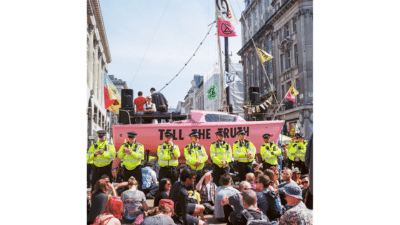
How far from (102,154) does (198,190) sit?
193 centimetres

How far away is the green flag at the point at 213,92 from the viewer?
8.60 meters

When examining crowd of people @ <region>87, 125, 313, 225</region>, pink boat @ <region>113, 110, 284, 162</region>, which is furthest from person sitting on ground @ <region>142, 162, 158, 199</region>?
pink boat @ <region>113, 110, 284, 162</region>

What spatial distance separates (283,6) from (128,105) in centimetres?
625

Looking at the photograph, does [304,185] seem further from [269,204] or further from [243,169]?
[243,169]

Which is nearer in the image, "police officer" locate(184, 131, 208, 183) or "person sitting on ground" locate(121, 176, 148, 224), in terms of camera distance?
"person sitting on ground" locate(121, 176, 148, 224)

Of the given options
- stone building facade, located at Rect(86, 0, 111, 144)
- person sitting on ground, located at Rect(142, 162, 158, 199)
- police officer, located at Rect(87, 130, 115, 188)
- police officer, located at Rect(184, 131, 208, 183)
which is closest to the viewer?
stone building facade, located at Rect(86, 0, 111, 144)

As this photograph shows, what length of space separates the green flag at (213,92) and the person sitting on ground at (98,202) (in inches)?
196

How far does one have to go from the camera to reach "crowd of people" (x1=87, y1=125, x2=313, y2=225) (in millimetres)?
3354

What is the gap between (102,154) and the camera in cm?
561

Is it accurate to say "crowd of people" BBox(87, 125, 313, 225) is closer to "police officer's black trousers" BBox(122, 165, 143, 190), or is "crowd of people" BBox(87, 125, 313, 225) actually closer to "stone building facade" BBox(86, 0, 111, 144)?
"police officer's black trousers" BBox(122, 165, 143, 190)

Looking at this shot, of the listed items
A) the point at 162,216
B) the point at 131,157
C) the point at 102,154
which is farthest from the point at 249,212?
the point at 102,154

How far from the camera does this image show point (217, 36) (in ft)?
26.3
